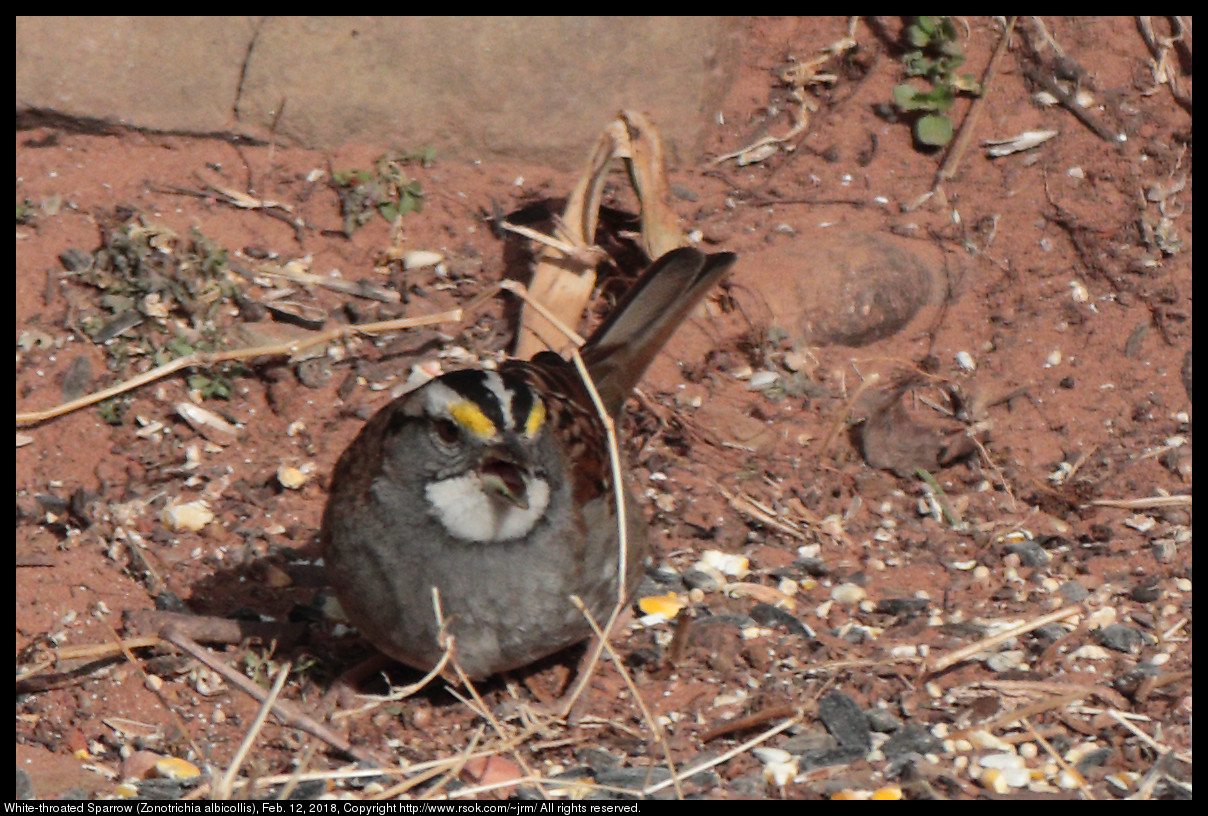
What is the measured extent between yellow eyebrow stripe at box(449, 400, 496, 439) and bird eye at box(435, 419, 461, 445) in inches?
1.6

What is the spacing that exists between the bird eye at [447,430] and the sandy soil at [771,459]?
681mm

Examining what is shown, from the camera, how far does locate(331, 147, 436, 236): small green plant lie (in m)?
5.05

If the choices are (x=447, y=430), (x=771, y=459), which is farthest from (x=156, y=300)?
(x=771, y=459)

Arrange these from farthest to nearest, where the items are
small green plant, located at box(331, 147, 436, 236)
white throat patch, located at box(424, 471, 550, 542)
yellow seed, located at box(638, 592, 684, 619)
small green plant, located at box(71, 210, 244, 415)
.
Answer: small green plant, located at box(331, 147, 436, 236) → small green plant, located at box(71, 210, 244, 415) → yellow seed, located at box(638, 592, 684, 619) → white throat patch, located at box(424, 471, 550, 542)

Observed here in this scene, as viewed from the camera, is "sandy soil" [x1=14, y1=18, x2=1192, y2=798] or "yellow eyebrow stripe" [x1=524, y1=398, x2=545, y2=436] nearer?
"yellow eyebrow stripe" [x1=524, y1=398, x2=545, y2=436]

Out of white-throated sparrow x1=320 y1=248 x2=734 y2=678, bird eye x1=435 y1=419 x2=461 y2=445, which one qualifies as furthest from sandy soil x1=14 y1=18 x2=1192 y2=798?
bird eye x1=435 y1=419 x2=461 y2=445

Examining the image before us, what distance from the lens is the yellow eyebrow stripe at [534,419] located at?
332 cm

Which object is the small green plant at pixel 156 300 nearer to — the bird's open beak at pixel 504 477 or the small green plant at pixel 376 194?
the small green plant at pixel 376 194

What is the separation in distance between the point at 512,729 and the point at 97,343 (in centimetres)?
201

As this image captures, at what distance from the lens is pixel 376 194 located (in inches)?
199

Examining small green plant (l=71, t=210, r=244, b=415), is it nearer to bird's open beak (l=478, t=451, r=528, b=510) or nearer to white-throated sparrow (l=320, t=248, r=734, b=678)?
white-throated sparrow (l=320, t=248, r=734, b=678)

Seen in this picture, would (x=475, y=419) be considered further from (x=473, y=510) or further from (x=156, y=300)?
(x=156, y=300)
